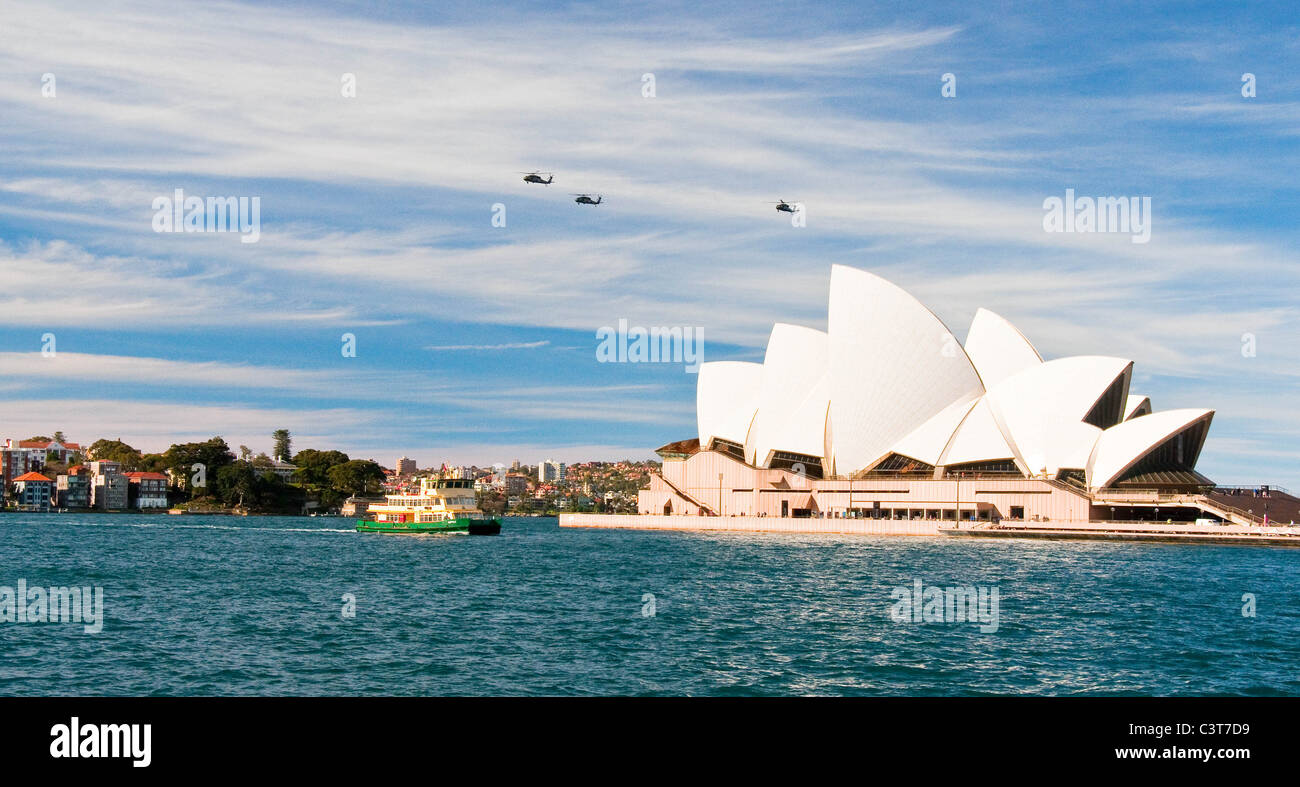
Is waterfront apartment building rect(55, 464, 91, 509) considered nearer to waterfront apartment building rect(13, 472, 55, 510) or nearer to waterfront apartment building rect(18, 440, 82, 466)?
waterfront apartment building rect(13, 472, 55, 510)

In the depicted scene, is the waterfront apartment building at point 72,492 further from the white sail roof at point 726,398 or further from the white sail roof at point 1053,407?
the white sail roof at point 1053,407

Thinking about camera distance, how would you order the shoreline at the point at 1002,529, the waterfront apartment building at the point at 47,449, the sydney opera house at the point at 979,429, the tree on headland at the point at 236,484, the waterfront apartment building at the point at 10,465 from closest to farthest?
the shoreline at the point at 1002,529 → the sydney opera house at the point at 979,429 → the tree on headland at the point at 236,484 → the waterfront apartment building at the point at 10,465 → the waterfront apartment building at the point at 47,449

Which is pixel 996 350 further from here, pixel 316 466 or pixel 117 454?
pixel 117 454

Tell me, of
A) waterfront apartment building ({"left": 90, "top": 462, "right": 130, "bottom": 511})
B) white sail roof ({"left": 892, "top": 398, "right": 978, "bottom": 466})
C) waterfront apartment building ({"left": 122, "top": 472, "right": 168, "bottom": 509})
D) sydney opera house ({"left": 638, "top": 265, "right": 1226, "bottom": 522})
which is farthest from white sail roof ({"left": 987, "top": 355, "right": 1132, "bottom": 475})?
→ waterfront apartment building ({"left": 90, "top": 462, "right": 130, "bottom": 511})

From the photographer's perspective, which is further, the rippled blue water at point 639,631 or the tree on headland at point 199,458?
the tree on headland at point 199,458

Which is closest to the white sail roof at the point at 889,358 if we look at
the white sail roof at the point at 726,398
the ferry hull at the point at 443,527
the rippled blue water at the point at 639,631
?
the white sail roof at the point at 726,398
